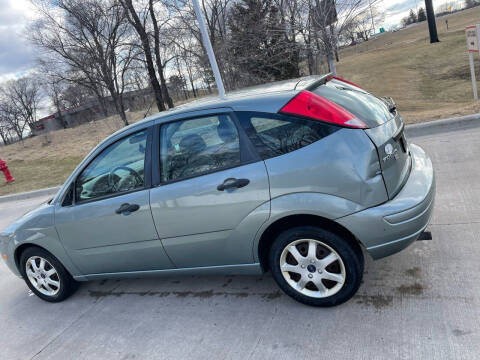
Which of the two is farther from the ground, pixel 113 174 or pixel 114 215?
pixel 113 174

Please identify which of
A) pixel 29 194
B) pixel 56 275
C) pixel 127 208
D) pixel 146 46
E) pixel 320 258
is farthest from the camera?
pixel 146 46

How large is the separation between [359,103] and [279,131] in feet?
2.41

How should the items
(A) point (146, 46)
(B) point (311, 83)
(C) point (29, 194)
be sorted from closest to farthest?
(B) point (311, 83) < (C) point (29, 194) < (A) point (146, 46)

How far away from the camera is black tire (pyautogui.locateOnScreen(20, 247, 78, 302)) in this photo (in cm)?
410

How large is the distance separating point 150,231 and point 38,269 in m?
1.67

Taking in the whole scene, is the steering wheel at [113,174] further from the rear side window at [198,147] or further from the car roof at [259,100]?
the car roof at [259,100]

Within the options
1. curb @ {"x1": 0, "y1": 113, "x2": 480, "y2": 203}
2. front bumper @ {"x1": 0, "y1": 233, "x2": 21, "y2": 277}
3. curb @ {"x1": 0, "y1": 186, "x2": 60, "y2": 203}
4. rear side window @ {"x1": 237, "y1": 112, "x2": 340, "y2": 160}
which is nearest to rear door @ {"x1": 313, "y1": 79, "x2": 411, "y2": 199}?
rear side window @ {"x1": 237, "y1": 112, "x2": 340, "y2": 160}

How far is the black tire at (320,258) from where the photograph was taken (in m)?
2.82

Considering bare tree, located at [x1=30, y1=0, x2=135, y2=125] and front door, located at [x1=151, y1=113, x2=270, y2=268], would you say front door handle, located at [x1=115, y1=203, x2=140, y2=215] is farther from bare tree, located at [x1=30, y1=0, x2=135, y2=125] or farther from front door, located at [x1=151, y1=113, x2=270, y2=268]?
bare tree, located at [x1=30, y1=0, x2=135, y2=125]

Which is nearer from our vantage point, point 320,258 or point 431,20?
point 320,258

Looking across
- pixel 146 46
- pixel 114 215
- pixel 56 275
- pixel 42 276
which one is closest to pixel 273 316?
pixel 114 215

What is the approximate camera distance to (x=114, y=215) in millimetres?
3492

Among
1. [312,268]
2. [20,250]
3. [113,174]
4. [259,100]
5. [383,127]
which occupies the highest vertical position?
[259,100]

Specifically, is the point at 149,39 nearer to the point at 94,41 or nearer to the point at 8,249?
the point at 94,41
